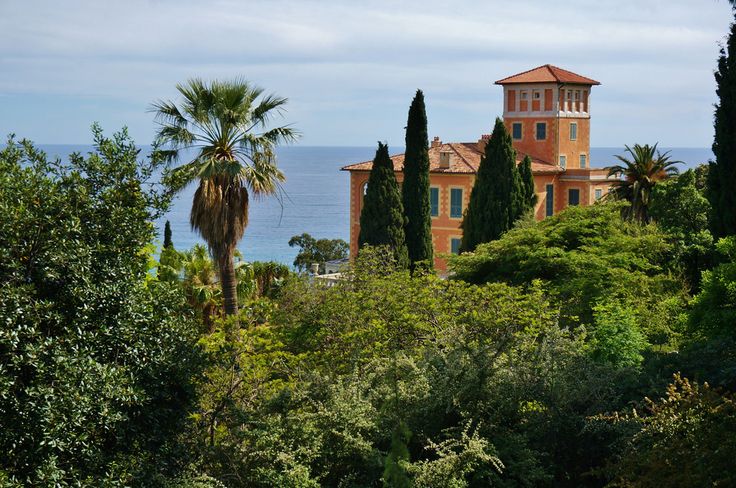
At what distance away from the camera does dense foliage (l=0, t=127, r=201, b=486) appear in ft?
28.2

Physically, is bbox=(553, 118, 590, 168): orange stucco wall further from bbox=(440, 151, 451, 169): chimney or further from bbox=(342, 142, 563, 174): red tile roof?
bbox=(440, 151, 451, 169): chimney

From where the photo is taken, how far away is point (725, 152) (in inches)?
830

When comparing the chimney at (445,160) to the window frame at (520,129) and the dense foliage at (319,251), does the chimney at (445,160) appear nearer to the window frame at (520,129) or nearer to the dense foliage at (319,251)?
the window frame at (520,129)

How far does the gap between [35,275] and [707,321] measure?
10122 mm

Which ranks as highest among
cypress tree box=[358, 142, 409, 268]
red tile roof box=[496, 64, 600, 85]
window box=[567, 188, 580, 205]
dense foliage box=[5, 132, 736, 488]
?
red tile roof box=[496, 64, 600, 85]

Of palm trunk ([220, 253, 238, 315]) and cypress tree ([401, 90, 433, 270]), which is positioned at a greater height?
cypress tree ([401, 90, 433, 270])

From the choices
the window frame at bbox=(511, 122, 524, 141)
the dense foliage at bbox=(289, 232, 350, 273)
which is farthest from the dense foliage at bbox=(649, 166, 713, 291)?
the dense foliage at bbox=(289, 232, 350, 273)

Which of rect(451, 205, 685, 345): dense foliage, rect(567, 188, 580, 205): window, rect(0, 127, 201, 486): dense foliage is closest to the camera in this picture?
rect(0, 127, 201, 486): dense foliage

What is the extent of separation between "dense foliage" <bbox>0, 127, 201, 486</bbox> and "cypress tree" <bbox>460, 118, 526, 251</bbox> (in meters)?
29.0

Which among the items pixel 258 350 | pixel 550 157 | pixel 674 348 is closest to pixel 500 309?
pixel 674 348

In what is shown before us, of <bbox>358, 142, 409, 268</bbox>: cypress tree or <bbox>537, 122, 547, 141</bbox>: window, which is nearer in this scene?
<bbox>358, 142, 409, 268</bbox>: cypress tree

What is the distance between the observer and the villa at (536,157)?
54375 millimetres

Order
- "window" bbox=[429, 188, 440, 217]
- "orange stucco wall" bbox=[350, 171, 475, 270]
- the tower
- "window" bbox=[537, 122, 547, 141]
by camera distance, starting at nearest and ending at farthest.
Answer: "orange stucco wall" bbox=[350, 171, 475, 270]
"window" bbox=[429, 188, 440, 217]
the tower
"window" bbox=[537, 122, 547, 141]

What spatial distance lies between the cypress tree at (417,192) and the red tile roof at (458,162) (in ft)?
44.4
